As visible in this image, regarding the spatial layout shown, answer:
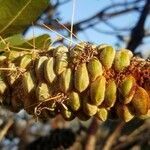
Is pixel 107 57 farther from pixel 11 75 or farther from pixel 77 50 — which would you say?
pixel 11 75

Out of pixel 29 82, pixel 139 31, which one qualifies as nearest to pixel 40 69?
pixel 29 82

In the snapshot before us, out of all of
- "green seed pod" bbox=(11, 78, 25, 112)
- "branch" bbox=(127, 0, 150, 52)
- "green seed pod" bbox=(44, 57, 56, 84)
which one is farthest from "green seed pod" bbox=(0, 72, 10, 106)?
"branch" bbox=(127, 0, 150, 52)

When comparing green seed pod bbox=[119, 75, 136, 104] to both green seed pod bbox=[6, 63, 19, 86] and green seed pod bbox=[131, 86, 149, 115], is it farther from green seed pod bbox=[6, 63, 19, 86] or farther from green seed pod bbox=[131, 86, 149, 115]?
green seed pod bbox=[6, 63, 19, 86]

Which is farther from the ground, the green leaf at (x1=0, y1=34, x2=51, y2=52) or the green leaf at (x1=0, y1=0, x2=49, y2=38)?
the green leaf at (x1=0, y1=0, x2=49, y2=38)

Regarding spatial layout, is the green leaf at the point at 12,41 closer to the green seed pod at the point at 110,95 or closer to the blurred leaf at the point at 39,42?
the blurred leaf at the point at 39,42

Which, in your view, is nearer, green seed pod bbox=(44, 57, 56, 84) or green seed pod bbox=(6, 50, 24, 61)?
green seed pod bbox=(44, 57, 56, 84)

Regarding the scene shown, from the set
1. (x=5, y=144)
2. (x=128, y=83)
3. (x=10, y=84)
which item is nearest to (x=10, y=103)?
(x=10, y=84)

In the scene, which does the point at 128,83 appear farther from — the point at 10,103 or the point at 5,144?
the point at 5,144
